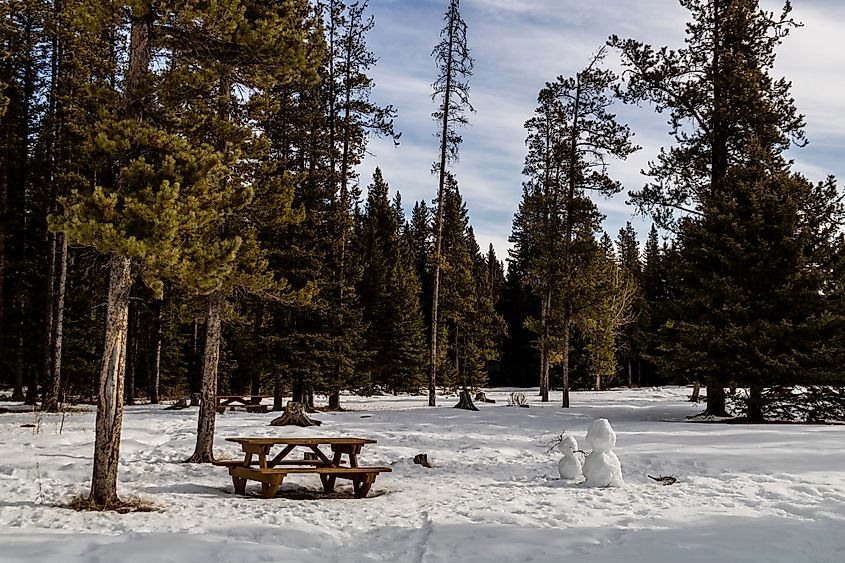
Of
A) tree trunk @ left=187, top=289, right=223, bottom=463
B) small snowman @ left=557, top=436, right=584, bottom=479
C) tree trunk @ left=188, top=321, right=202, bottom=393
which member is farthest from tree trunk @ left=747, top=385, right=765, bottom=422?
tree trunk @ left=188, top=321, right=202, bottom=393

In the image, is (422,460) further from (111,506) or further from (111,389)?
(111,389)

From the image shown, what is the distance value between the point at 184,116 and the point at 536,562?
8.09 m

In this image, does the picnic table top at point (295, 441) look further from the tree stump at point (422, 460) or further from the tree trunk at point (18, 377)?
the tree trunk at point (18, 377)

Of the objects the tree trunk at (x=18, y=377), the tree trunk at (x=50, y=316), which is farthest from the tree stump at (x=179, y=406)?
the tree trunk at (x=18, y=377)

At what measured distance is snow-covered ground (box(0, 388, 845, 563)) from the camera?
7.13 m

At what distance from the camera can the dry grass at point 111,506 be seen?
882cm

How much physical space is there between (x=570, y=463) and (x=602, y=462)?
36.1 inches

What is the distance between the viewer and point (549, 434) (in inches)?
688

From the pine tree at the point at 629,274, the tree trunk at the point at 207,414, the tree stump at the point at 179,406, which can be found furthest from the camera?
the pine tree at the point at 629,274

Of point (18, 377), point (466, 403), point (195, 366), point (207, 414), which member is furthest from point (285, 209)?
point (195, 366)

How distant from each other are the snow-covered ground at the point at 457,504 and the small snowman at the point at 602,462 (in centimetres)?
29

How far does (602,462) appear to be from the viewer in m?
11.3

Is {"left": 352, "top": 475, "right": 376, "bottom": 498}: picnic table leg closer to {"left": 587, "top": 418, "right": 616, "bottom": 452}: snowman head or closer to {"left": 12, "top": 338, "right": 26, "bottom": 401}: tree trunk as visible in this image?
{"left": 587, "top": 418, "right": 616, "bottom": 452}: snowman head

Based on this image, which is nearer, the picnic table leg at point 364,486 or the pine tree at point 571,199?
the picnic table leg at point 364,486
